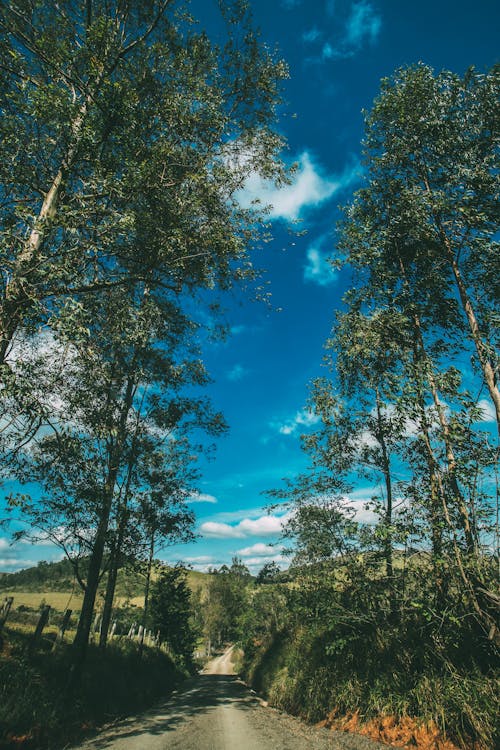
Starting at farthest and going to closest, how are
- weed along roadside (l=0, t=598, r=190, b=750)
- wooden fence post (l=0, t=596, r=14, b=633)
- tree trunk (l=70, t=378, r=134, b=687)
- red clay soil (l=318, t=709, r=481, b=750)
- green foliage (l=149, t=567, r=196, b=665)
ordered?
green foliage (l=149, t=567, r=196, b=665) → wooden fence post (l=0, t=596, r=14, b=633) → tree trunk (l=70, t=378, r=134, b=687) → weed along roadside (l=0, t=598, r=190, b=750) → red clay soil (l=318, t=709, r=481, b=750)

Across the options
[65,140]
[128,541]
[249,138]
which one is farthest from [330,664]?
[249,138]

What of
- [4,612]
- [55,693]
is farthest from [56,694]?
[4,612]

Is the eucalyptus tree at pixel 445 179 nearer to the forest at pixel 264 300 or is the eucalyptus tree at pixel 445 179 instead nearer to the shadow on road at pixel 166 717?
the forest at pixel 264 300

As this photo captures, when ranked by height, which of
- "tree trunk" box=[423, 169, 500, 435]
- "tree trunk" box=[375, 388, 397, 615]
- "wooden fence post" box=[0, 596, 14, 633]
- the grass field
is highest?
"tree trunk" box=[423, 169, 500, 435]

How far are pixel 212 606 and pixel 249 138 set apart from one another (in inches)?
3254

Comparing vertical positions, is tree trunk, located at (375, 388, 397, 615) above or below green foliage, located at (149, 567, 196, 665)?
above

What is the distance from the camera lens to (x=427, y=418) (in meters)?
8.30

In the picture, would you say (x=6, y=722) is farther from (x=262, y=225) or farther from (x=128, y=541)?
(x=262, y=225)

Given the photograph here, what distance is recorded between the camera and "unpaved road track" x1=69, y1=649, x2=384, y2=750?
7.62 m

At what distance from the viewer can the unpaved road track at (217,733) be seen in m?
7.62

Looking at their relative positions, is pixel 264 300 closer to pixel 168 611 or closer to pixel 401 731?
pixel 401 731

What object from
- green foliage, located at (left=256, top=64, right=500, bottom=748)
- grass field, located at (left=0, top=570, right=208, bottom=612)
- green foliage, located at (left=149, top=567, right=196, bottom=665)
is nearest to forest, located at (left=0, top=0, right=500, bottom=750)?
green foliage, located at (left=256, top=64, right=500, bottom=748)

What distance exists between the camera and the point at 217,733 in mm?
9031

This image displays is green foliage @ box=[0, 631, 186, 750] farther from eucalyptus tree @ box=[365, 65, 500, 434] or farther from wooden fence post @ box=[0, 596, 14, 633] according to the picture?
eucalyptus tree @ box=[365, 65, 500, 434]
